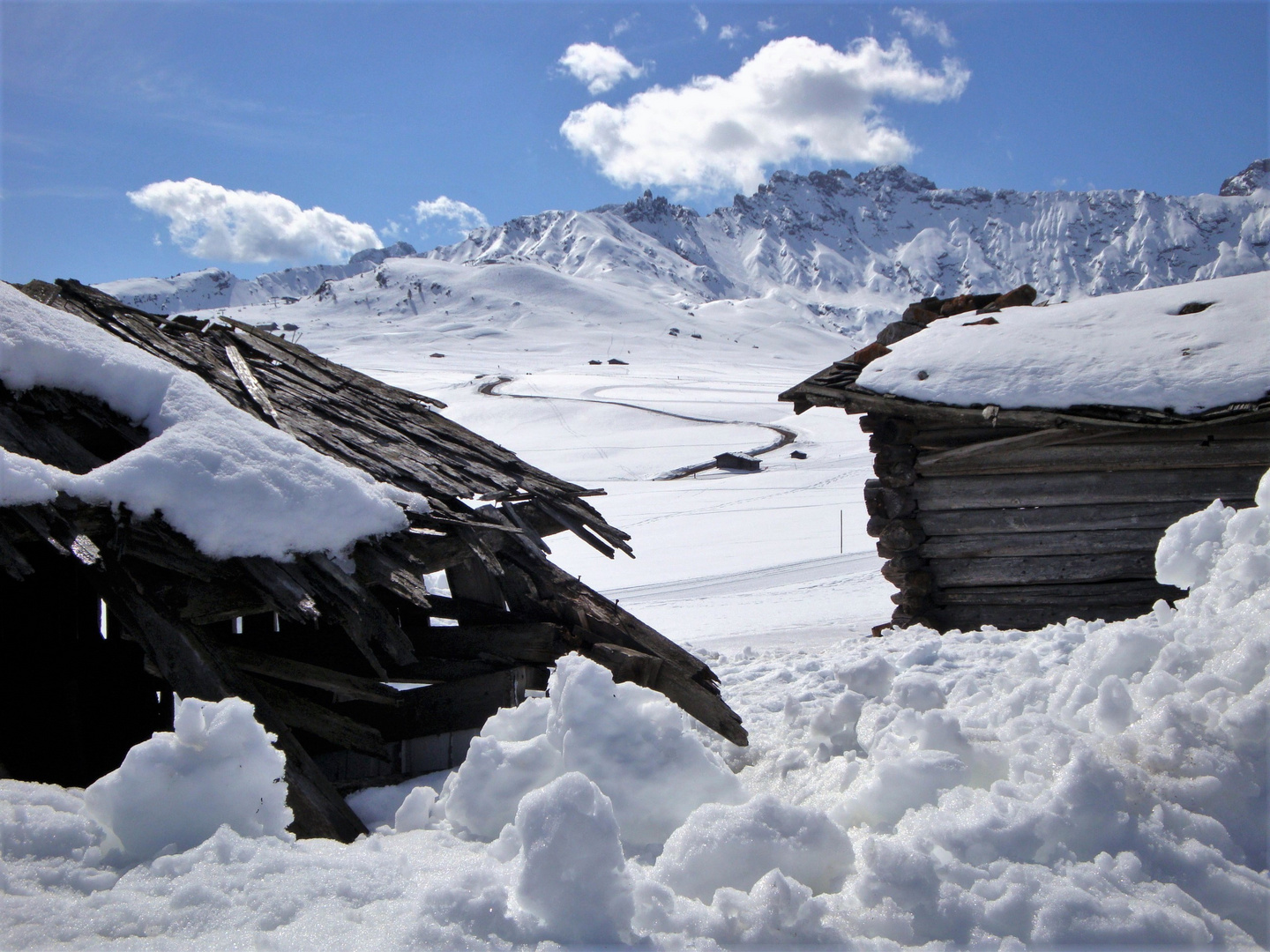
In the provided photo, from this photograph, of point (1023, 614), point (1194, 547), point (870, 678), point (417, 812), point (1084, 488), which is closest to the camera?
point (417, 812)

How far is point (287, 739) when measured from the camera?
3402 millimetres

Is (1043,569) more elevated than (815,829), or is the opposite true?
(815,829)

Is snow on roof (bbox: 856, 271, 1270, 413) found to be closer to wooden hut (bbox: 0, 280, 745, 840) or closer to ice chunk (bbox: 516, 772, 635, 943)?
wooden hut (bbox: 0, 280, 745, 840)

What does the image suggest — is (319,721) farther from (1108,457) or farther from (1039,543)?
(1108,457)

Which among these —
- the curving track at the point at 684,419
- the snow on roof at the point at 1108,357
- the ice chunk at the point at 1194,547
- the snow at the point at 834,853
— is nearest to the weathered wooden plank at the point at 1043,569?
the snow on roof at the point at 1108,357

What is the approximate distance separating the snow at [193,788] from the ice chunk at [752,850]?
49.6 inches

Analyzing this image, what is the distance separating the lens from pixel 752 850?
7.98 feet

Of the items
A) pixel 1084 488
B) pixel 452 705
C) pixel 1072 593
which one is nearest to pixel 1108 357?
pixel 1084 488

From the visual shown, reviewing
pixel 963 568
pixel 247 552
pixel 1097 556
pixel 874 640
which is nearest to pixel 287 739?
pixel 247 552

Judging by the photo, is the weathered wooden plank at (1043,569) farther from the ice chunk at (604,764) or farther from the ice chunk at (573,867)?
the ice chunk at (573,867)

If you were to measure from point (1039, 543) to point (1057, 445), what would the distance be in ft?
3.25

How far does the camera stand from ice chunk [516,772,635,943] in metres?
2.14

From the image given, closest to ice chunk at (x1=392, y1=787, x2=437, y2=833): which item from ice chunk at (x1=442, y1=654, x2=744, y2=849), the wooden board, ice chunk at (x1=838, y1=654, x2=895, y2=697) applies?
ice chunk at (x1=442, y1=654, x2=744, y2=849)

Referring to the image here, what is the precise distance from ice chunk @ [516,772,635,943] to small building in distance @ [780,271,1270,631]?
21.2 ft
